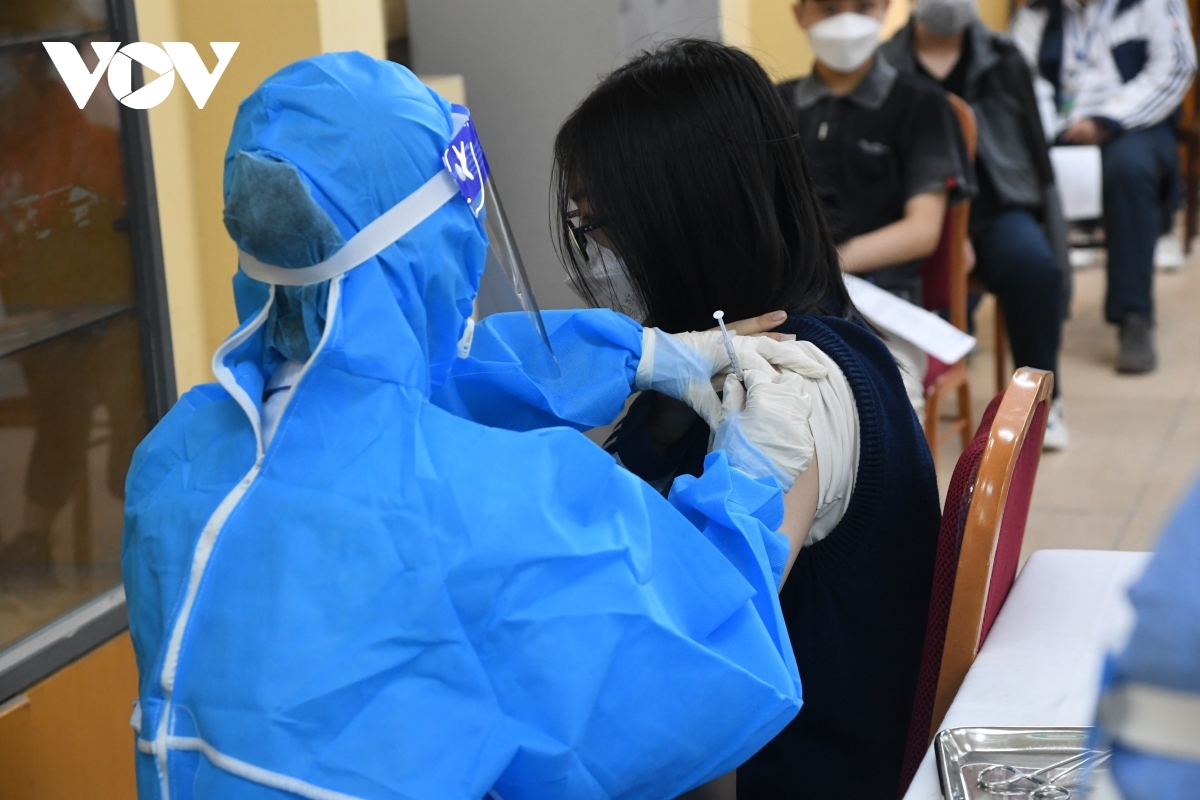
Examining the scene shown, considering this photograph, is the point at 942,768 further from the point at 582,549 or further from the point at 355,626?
the point at 355,626

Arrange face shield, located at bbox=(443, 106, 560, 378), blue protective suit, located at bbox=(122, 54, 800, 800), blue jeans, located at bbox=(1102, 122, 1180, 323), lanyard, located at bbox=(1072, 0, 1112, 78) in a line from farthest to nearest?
lanyard, located at bbox=(1072, 0, 1112, 78), blue jeans, located at bbox=(1102, 122, 1180, 323), face shield, located at bbox=(443, 106, 560, 378), blue protective suit, located at bbox=(122, 54, 800, 800)

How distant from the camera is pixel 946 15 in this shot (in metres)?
3.00

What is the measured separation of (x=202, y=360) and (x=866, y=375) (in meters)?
1.31

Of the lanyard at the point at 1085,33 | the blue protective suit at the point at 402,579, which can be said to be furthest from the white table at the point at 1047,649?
the lanyard at the point at 1085,33

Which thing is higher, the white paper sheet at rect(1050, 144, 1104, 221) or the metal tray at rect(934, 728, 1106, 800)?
the metal tray at rect(934, 728, 1106, 800)

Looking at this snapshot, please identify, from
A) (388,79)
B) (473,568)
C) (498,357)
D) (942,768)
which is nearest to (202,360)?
(498,357)

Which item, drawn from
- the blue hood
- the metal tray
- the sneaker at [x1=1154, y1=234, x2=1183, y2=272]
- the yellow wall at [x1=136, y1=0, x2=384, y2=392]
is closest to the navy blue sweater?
the metal tray

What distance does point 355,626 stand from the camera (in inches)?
30.2

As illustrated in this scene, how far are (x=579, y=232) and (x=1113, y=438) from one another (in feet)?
7.98

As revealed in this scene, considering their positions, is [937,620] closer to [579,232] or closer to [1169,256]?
[579,232]

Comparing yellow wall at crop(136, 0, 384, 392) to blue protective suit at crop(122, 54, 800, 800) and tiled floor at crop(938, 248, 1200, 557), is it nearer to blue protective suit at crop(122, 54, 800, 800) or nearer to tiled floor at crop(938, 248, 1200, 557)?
blue protective suit at crop(122, 54, 800, 800)

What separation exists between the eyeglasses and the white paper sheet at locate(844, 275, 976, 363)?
1.18 metres

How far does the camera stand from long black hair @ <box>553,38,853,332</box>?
1.11 meters

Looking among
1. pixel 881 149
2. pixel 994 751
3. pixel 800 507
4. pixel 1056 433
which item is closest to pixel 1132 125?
pixel 1056 433
